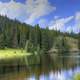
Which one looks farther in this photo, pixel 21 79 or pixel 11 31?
pixel 11 31

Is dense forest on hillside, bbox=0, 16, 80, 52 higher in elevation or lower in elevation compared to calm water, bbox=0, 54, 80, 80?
higher

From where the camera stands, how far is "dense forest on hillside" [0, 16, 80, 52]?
230ft

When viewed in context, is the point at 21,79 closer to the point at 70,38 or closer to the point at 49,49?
the point at 49,49

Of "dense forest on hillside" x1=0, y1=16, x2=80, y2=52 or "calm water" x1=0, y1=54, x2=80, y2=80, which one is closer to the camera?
"calm water" x1=0, y1=54, x2=80, y2=80

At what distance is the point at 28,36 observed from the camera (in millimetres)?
77125

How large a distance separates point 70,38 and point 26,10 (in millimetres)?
27212

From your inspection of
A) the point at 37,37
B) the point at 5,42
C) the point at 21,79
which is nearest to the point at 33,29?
the point at 37,37

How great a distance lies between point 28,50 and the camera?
63.1 metres

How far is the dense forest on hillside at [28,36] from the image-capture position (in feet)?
230

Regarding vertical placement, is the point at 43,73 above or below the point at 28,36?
below

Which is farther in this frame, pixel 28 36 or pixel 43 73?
pixel 28 36

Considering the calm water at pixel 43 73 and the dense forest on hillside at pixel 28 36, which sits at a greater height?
the dense forest on hillside at pixel 28 36

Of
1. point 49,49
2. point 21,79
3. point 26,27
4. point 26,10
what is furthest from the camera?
point 26,27

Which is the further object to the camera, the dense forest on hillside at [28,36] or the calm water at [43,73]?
the dense forest on hillside at [28,36]
